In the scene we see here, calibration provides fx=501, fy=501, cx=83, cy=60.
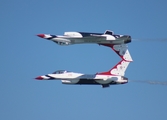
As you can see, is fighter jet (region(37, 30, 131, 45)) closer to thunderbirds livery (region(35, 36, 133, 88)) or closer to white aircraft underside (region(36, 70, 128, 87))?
thunderbirds livery (region(35, 36, 133, 88))

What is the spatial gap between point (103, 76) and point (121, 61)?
15.3ft

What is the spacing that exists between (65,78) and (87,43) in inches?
251

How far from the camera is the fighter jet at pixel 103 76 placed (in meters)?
76.0

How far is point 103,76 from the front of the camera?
76.4 metres

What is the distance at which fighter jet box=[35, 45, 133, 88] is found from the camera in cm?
7600

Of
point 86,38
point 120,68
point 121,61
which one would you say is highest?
point 86,38

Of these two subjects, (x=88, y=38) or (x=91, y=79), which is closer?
(x=88, y=38)

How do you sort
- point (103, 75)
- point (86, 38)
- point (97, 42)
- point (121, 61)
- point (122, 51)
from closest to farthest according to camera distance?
point (86, 38)
point (97, 42)
point (103, 75)
point (122, 51)
point (121, 61)

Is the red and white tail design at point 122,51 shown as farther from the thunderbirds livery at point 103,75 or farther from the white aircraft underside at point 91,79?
the white aircraft underside at point 91,79

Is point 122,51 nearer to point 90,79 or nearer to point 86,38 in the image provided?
point 86,38

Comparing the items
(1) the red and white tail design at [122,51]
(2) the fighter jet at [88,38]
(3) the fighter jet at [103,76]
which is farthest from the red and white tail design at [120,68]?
(2) the fighter jet at [88,38]

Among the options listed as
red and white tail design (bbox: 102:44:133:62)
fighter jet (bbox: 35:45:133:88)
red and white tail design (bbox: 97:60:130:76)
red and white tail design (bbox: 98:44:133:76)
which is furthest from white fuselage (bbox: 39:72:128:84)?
red and white tail design (bbox: 102:44:133:62)

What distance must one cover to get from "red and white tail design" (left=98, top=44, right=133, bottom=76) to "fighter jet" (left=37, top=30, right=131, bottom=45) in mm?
1512

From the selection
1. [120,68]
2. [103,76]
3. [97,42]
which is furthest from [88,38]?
[120,68]
